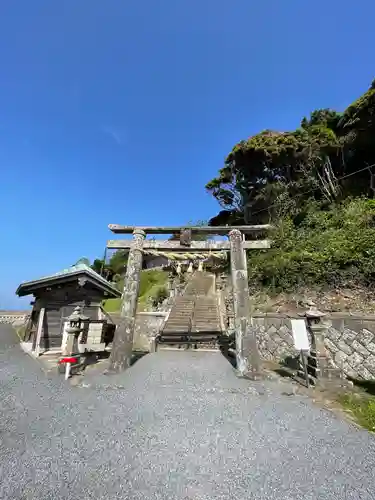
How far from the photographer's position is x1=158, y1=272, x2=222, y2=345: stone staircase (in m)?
14.1

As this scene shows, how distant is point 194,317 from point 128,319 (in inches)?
432

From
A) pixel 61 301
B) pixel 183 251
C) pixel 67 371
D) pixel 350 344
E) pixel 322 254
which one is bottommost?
pixel 67 371

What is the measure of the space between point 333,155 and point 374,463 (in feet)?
71.1

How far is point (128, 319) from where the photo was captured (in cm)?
768

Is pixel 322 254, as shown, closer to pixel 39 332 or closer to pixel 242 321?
pixel 242 321

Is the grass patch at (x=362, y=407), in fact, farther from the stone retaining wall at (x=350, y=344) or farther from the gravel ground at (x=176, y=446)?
the stone retaining wall at (x=350, y=344)

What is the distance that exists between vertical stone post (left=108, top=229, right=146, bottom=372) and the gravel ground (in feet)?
4.24

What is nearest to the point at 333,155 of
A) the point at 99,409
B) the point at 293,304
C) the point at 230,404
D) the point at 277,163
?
the point at 277,163

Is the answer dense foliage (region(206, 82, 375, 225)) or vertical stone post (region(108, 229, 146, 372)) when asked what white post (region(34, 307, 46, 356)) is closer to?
vertical stone post (region(108, 229, 146, 372))

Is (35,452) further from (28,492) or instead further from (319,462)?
(319,462)

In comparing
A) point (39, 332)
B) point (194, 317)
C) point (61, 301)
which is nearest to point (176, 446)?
point (39, 332)

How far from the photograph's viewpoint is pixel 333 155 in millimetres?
19453

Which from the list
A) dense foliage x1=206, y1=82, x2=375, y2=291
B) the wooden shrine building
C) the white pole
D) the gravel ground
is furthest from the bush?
the white pole

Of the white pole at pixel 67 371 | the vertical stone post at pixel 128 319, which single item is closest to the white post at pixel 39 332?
the white pole at pixel 67 371
